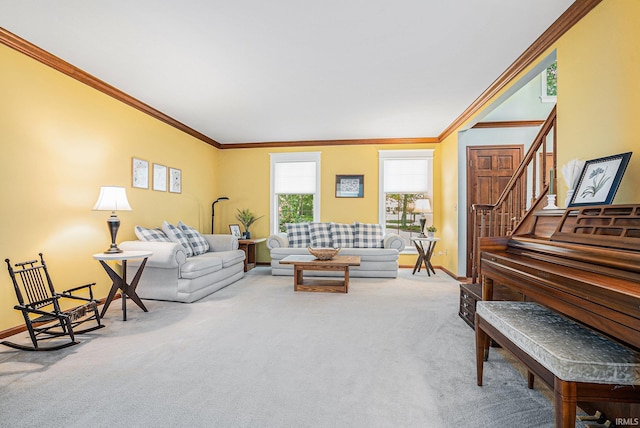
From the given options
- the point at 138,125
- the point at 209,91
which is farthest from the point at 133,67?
the point at 138,125

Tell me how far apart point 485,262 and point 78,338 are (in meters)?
3.39

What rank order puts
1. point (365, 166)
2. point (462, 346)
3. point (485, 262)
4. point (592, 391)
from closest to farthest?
point (592, 391) < point (485, 262) < point (462, 346) < point (365, 166)

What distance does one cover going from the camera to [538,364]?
137 cm

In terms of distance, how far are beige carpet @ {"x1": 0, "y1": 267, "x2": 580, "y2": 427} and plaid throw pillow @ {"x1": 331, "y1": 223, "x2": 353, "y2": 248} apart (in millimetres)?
2310

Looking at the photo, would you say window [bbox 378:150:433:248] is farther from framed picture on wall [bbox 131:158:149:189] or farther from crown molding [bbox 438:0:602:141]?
framed picture on wall [bbox 131:158:149:189]

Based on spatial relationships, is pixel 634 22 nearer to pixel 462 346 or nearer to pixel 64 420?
pixel 462 346

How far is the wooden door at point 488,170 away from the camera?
17.1 ft

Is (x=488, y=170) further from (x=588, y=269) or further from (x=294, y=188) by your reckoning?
(x=588, y=269)

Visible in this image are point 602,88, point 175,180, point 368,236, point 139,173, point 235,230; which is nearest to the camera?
point 602,88

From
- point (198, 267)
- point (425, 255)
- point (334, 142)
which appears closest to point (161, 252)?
point (198, 267)

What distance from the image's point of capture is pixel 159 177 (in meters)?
4.73

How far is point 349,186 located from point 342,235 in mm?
1198

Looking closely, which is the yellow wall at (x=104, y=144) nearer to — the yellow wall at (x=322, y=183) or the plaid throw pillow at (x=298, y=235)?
the yellow wall at (x=322, y=183)

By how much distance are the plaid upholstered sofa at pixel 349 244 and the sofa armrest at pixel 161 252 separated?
5.96 ft
